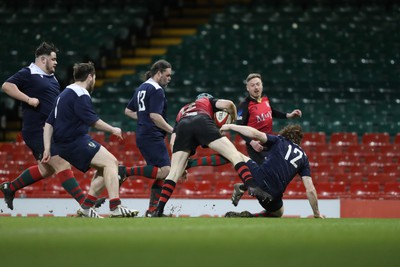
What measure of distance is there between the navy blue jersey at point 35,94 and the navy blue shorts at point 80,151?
63 centimetres

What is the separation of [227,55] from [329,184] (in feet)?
22.8

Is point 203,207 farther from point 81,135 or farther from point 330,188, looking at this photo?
point 81,135

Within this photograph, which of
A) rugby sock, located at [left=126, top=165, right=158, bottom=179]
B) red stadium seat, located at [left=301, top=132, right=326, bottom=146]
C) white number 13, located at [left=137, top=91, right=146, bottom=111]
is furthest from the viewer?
red stadium seat, located at [left=301, top=132, right=326, bottom=146]

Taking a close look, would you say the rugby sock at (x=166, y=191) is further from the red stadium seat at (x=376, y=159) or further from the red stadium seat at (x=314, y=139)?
the red stadium seat at (x=314, y=139)

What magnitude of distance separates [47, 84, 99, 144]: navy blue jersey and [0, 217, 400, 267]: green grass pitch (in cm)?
199

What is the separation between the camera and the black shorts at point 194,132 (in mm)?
8297

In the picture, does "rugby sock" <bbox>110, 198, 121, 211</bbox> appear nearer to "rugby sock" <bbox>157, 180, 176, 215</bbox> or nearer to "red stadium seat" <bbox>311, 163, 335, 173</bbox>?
"rugby sock" <bbox>157, 180, 176, 215</bbox>

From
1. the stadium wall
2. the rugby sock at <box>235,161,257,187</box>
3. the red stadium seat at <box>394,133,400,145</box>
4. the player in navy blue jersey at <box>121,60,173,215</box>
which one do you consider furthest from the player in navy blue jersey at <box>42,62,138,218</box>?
the red stadium seat at <box>394,133,400,145</box>

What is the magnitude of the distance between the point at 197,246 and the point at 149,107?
451 cm

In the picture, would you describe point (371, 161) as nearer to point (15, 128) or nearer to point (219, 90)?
point (219, 90)

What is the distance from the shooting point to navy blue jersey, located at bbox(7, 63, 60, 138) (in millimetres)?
8695

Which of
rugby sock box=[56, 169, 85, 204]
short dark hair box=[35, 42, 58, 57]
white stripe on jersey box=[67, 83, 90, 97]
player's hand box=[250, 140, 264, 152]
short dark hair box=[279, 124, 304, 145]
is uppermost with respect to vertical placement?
short dark hair box=[35, 42, 58, 57]

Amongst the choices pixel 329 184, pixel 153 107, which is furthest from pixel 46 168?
pixel 329 184

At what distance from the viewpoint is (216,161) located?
980 cm
